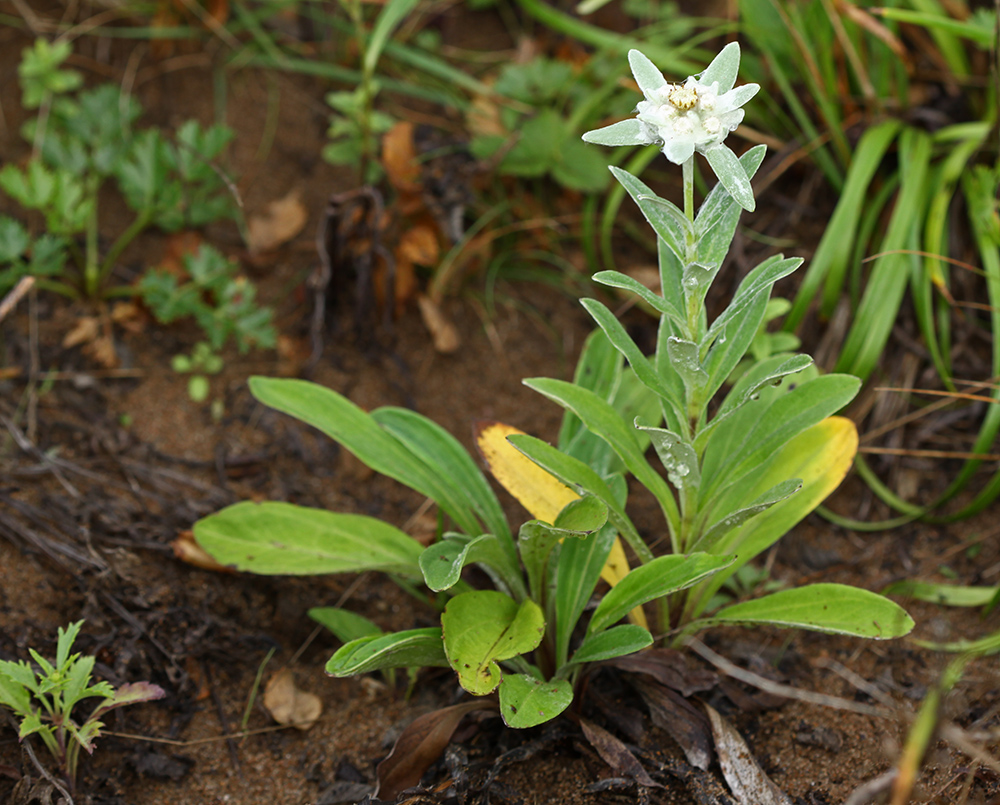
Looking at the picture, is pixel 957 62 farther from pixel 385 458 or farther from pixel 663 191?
pixel 385 458

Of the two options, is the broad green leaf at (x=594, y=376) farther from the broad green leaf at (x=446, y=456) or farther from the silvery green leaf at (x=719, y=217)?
the silvery green leaf at (x=719, y=217)

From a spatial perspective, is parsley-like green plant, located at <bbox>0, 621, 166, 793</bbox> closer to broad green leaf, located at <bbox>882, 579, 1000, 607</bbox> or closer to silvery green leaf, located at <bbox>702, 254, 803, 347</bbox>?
silvery green leaf, located at <bbox>702, 254, 803, 347</bbox>

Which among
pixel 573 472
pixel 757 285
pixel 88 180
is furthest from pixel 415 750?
pixel 88 180

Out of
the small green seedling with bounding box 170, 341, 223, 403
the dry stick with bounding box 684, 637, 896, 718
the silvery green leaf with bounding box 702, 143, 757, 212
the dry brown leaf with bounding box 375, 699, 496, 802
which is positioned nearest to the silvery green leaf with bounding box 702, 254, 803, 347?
the silvery green leaf with bounding box 702, 143, 757, 212

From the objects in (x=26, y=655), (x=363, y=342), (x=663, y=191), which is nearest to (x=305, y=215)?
(x=363, y=342)

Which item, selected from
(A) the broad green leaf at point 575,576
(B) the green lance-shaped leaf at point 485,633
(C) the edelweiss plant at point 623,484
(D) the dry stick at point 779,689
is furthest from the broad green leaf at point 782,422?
(B) the green lance-shaped leaf at point 485,633
